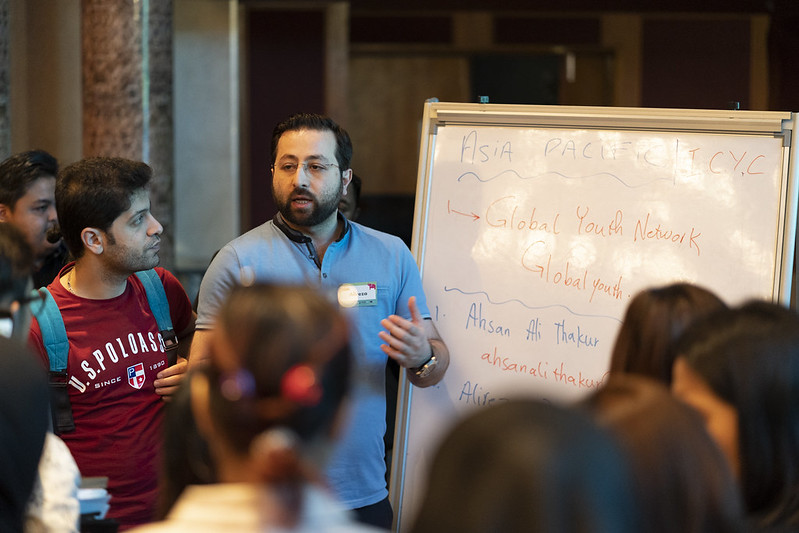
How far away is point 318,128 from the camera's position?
2635 mm

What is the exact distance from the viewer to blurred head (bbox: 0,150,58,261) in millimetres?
2980

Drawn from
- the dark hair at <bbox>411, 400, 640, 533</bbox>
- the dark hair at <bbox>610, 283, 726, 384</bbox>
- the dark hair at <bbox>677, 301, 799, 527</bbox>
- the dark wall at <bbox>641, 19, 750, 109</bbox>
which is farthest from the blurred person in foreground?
the dark wall at <bbox>641, 19, 750, 109</bbox>

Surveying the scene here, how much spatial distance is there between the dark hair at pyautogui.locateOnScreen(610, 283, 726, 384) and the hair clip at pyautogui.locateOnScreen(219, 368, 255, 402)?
81 cm

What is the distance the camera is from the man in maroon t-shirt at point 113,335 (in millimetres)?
2324

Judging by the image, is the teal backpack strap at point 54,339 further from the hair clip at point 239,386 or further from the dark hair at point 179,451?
the hair clip at point 239,386

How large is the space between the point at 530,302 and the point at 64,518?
1.53 m

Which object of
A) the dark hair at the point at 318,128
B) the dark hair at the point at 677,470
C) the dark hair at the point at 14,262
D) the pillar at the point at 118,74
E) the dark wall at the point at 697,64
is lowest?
the dark hair at the point at 677,470

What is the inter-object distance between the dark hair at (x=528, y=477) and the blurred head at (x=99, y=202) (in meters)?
1.77

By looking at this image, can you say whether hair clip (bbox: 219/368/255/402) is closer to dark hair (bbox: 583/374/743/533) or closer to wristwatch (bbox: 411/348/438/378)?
dark hair (bbox: 583/374/743/533)

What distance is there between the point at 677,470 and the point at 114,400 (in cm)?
176

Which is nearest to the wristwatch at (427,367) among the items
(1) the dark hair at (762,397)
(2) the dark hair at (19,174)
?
(1) the dark hair at (762,397)

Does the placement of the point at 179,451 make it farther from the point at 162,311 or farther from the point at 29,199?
the point at 29,199

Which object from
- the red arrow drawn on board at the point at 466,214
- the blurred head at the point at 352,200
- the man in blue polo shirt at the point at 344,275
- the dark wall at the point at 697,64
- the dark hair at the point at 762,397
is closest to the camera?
the dark hair at the point at 762,397

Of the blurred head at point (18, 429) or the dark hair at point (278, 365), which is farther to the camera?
the blurred head at point (18, 429)
